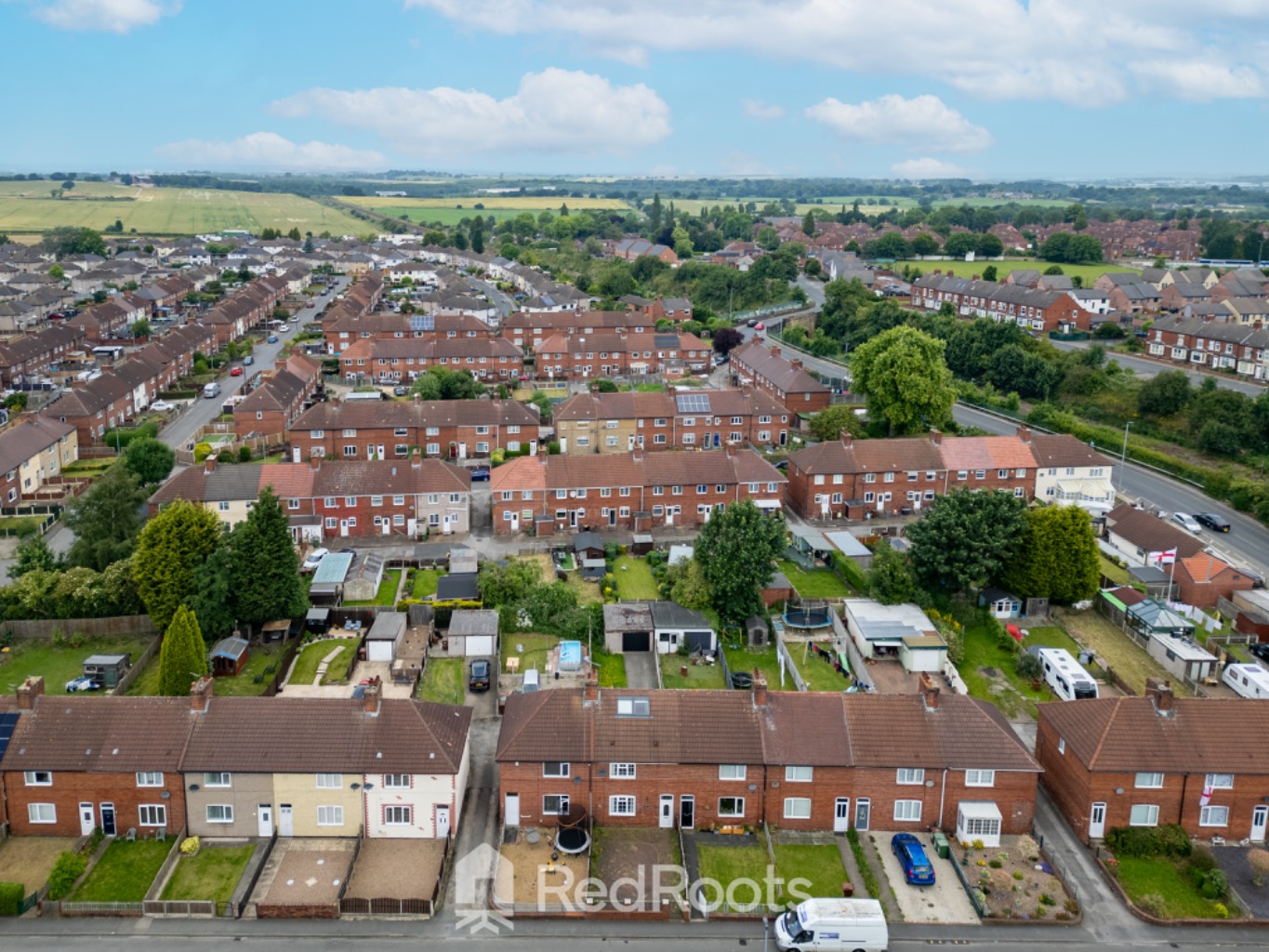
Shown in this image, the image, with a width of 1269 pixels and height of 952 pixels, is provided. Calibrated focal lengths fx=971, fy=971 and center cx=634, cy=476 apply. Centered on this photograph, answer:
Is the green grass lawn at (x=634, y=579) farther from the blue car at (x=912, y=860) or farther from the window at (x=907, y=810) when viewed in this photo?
the blue car at (x=912, y=860)

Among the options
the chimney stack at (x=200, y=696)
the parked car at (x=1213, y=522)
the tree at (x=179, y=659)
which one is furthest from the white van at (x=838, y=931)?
the parked car at (x=1213, y=522)

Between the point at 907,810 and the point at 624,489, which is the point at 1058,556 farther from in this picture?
the point at 624,489

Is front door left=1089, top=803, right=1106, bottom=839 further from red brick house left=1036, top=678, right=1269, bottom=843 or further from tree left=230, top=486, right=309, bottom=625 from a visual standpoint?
tree left=230, top=486, right=309, bottom=625

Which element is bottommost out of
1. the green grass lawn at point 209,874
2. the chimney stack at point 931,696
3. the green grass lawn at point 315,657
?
the green grass lawn at point 209,874

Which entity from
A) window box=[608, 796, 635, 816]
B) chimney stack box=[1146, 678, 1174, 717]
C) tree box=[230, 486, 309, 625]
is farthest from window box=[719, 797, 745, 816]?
tree box=[230, 486, 309, 625]

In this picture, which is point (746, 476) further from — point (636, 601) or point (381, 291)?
point (381, 291)

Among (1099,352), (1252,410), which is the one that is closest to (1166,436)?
(1252,410)
